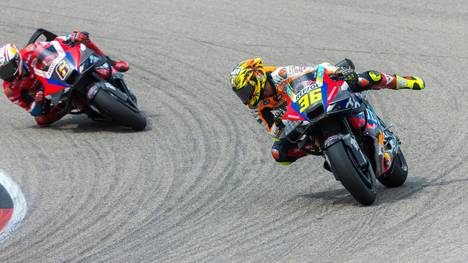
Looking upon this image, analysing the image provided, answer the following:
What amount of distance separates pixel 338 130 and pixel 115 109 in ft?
14.6

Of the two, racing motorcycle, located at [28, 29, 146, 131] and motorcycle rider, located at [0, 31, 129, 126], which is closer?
racing motorcycle, located at [28, 29, 146, 131]

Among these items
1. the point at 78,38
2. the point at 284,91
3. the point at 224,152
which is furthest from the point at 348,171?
the point at 78,38

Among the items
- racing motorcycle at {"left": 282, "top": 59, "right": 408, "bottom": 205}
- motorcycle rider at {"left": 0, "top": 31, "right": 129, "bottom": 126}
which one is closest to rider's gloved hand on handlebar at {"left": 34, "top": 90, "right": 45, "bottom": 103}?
motorcycle rider at {"left": 0, "top": 31, "right": 129, "bottom": 126}

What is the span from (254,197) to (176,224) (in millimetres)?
1096

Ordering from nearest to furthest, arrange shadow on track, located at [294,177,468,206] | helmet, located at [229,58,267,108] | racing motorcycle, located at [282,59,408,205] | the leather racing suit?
1. racing motorcycle, located at [282,59,408,205]
2. helmet, located at [229,58,267,108]
3. the leather racing suit
4. shadow on track, located at [294,177,468,206]

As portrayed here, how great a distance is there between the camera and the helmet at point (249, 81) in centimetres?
895

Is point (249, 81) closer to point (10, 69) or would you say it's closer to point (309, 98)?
point (309, 98)

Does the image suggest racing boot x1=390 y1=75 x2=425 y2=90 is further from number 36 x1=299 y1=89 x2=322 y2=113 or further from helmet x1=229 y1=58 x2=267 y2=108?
helmet x1=229 y1=58 x2=267 y2=108

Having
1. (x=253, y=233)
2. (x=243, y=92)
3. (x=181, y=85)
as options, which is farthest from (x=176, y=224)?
(x=181, y=85)

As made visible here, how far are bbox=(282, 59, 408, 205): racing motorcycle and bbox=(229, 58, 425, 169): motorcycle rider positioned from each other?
0.31 feet

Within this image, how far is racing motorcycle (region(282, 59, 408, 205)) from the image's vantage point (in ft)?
28.1

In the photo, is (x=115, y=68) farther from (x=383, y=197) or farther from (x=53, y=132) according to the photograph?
(x=383, y=197)

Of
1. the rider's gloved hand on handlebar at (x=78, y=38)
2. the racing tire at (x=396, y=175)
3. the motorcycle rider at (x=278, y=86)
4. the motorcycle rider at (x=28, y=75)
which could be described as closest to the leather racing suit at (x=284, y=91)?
the motorcycle rider at (x=278, y=86)

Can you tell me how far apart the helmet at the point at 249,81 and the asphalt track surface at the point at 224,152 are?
119 centimetres
